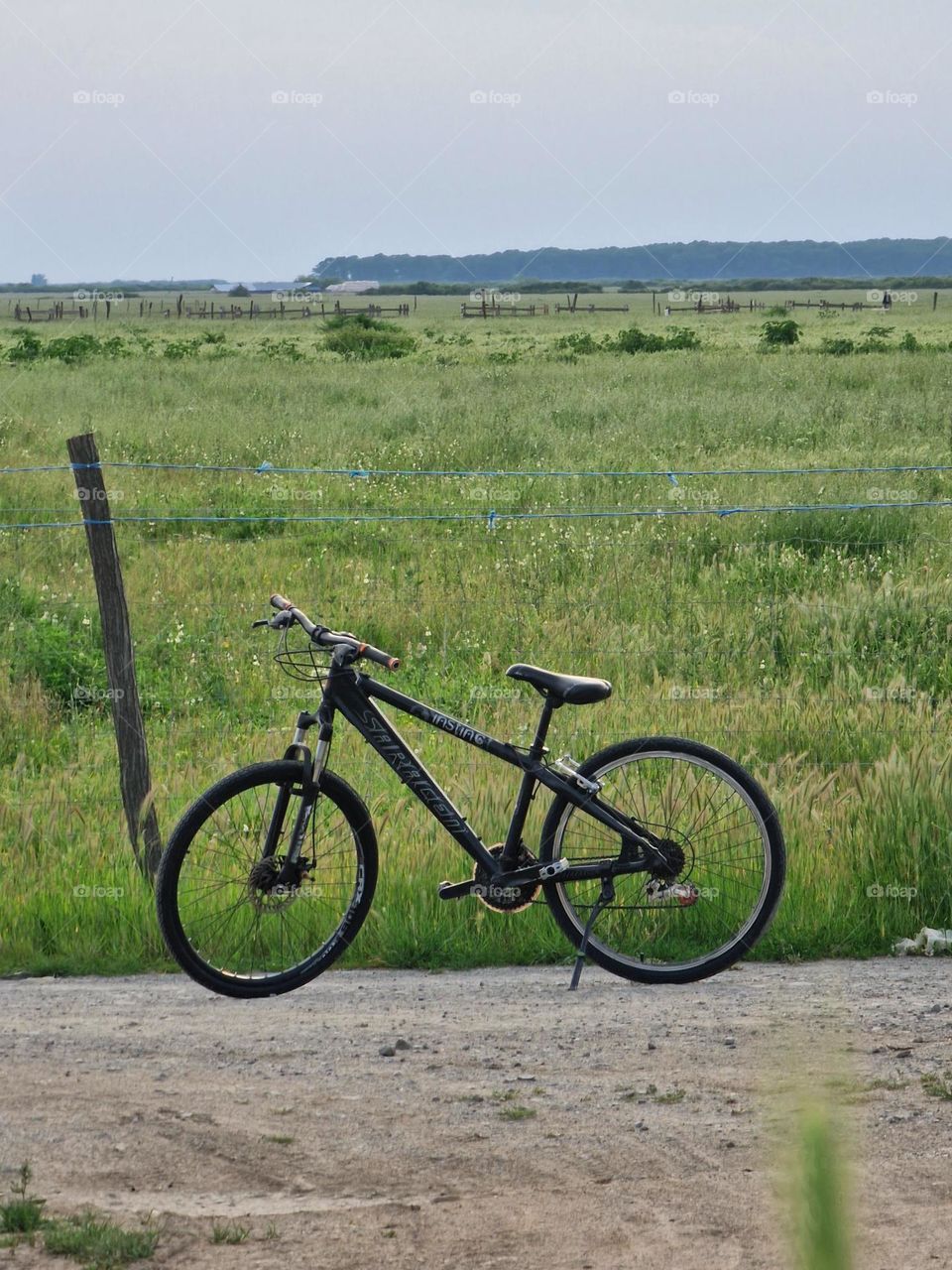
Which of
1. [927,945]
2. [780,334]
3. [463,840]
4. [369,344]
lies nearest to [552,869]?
[463,840]

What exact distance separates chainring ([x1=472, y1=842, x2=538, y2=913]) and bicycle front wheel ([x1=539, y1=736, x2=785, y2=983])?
77 millimetres

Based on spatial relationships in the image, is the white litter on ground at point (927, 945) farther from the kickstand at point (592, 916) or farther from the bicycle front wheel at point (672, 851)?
the kickstand at point (592, 916)

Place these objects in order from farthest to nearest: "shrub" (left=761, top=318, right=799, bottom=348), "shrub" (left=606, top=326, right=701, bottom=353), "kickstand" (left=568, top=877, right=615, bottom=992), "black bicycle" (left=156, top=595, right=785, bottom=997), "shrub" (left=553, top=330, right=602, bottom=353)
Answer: "shrub" (left=761, top=318, right=799, bottom=348) < "shrub" (left=606, top=326, right=701, bottom=353) < "shrub" (left=553, top=330, right=602, bottom=353) < "kickstand" (left=568, top=877, right=615, bottom=992) < "black bicycle" (left=156, top=595, right=785, bottom=997)

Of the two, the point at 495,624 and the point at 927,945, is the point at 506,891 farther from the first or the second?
the point at 495,624

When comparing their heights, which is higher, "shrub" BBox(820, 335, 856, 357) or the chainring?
"shrub" BBox(820, 335, 856, 357)

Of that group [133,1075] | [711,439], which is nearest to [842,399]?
[711,439]

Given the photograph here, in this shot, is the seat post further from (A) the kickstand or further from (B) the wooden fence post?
(B) the wooden fence post

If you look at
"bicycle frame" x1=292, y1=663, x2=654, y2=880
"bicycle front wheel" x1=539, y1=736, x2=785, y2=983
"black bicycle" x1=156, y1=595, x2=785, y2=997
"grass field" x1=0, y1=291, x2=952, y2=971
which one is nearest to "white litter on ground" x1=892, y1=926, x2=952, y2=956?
"grass field" x1=0, y1=291, x2=952, y2=971

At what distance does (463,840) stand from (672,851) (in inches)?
31.4

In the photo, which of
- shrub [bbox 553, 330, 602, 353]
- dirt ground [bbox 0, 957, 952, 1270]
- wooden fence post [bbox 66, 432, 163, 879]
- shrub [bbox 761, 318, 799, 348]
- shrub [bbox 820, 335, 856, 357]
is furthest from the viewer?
shrub [bbox 761, 318, 799, 348]

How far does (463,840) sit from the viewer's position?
17.1 ft

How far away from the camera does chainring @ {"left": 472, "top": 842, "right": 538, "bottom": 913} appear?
5.23 metres

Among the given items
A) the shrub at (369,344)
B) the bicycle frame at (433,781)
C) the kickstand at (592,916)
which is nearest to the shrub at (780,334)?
the shrub at (369,344)

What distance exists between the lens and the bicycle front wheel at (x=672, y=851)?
525 cm
